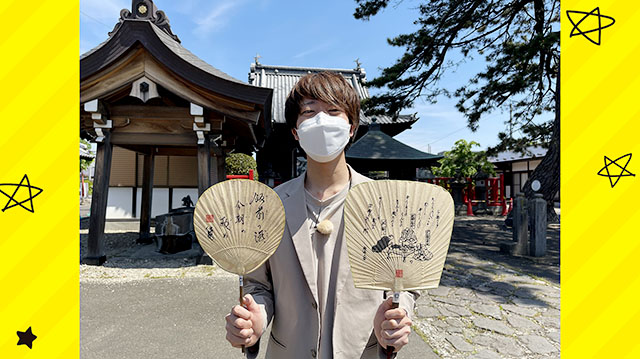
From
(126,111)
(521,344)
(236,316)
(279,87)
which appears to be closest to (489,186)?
(279,87)

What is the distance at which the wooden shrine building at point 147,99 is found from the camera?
4785 mm

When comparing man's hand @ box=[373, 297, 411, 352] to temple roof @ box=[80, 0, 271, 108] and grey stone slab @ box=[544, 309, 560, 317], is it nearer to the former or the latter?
grey stone slab @ box=[544, 309, 560, 317]

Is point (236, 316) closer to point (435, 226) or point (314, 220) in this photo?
point (314, 220)

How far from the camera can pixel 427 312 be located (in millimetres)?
3721

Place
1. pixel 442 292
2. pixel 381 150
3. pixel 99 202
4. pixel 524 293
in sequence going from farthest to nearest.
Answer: pixel 381 150, pixel 99 202, pixel 442 292, pixel 524 293

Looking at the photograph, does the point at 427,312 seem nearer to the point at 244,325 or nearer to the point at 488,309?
the point at 488,309

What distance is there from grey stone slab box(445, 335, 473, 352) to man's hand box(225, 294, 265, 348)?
251cm

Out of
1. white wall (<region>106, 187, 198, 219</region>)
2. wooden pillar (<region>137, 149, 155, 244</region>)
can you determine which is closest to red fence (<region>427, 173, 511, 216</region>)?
white wall (<region>106, 187, 198, 219</region>)

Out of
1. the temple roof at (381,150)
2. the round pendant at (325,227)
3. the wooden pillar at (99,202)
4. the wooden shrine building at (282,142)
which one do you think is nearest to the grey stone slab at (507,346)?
the round pendant at (325,227)

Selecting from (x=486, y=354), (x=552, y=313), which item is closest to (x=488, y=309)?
(x=552, y=313)

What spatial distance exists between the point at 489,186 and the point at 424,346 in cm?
1386

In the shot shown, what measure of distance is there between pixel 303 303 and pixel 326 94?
35.2 inches

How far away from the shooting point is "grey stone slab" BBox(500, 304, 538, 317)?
3.62 meters

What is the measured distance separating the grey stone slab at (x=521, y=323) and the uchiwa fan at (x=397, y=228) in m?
2.91
